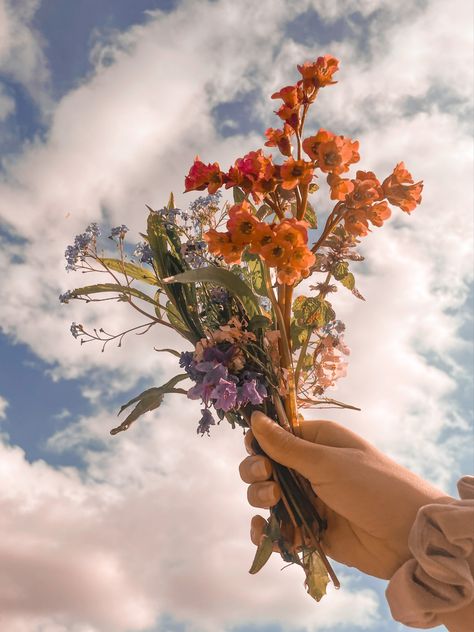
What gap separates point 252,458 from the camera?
A: 212cm

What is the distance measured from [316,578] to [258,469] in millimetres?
435

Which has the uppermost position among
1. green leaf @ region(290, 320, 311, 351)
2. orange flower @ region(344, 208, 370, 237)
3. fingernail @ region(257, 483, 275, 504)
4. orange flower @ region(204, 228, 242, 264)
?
orange flower @ region(344, 208, 370, 237)

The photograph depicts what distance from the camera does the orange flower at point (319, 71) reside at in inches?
87.5

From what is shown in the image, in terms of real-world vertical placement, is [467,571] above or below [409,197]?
below

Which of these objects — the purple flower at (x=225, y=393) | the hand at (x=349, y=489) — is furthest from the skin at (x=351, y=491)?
the purple flower at (x=225, y=393)

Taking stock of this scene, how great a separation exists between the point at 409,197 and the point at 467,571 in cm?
122

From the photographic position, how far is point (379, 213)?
7.25 ft

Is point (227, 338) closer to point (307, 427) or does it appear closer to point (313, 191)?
point (307, 427)

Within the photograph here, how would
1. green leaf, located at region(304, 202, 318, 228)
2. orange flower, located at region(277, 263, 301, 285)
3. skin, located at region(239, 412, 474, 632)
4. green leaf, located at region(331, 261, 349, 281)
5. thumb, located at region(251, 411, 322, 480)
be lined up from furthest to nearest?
green leaf, located at region(304, 202, 318, 228)
green leaf, located at region(331, 261, 349, 281)
orange flower, located at region(277, 263, 301, 285)
thumb, located at region(251, 411, 322, 480)
skin, located at region(239, 412, 474, 632)

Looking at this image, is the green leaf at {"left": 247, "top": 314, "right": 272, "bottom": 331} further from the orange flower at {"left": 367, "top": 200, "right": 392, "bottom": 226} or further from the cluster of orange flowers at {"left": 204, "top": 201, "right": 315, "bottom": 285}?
the orange flower at {"left": 367, "top": 200, "right": 392, "bottom": 226}

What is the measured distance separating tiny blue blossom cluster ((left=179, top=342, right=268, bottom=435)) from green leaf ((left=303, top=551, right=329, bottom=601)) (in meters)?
0.56

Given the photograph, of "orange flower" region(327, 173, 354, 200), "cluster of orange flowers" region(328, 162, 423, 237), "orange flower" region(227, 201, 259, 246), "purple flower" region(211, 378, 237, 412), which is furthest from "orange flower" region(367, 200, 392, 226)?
"purple flower" region(211, 378, 237, 412)

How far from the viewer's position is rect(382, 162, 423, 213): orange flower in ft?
7.37

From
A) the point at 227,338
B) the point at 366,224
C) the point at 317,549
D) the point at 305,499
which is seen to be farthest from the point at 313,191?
the point at 317,549
